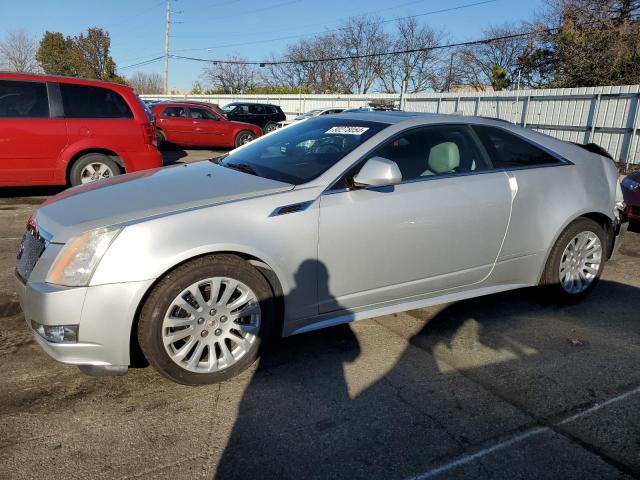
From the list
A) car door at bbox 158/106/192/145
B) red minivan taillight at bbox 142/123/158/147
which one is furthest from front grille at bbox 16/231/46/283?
car door at bbox 158/106/192/145

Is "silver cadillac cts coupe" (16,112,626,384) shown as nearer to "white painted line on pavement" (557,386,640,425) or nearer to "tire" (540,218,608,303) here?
"tire" (540,218,608,303)

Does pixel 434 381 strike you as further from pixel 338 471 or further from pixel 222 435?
pixel 222 435

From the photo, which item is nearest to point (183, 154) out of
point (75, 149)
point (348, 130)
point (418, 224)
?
point (75, 149)

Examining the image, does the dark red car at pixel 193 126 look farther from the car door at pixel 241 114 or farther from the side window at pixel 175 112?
the car door at pixel 241 114

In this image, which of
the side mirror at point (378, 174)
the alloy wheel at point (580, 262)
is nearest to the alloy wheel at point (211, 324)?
the side mirror at point (378, 174)

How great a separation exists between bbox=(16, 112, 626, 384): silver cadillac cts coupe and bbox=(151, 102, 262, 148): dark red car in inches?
496

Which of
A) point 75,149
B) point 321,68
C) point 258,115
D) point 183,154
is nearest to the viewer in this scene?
point 75,149

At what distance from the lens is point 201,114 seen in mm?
16547

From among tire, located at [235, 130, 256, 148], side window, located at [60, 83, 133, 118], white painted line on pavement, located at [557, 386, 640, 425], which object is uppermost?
side window, located at [60, 83, 133, 118]

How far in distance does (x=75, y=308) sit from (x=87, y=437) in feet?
2.06

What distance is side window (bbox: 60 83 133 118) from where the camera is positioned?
7.53 metres

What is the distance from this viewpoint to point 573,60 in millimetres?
23797

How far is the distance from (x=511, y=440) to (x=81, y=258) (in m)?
2.35

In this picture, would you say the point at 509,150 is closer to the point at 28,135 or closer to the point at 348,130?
the point at 348,130
